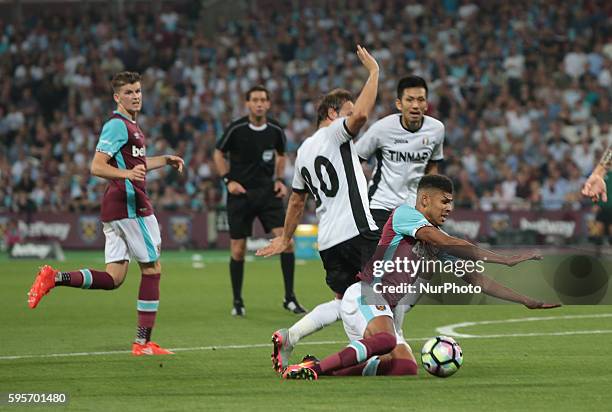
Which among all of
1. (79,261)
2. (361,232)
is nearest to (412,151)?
(361,232)

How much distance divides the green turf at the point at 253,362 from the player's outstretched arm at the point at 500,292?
523mm

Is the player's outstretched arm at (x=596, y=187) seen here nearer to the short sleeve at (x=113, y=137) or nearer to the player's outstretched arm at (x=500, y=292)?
the player's outstretched arm at (x=500, y=292)

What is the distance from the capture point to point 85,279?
9562 mm

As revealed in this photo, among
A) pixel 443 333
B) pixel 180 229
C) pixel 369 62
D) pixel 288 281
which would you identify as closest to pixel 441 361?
pixel 369 62

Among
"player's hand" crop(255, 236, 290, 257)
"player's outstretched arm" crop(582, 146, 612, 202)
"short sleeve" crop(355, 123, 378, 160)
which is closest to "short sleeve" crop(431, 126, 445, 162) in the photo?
"short sleeve" crop(355, 123, 378, 160)

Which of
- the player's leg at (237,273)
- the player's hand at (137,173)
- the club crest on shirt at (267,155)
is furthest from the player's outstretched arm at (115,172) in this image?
the club crest on shirt at (267,155)

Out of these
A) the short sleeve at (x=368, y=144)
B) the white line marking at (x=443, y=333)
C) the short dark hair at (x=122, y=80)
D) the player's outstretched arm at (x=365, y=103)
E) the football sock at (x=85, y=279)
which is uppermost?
the short dark hair at (x=122, y=80)

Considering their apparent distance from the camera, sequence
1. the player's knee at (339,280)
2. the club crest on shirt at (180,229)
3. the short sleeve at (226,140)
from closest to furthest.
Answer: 1. the player's knee at (339,280)
2. the short sleeve at (226,140)
3. the club crest on shirt at (180,229)

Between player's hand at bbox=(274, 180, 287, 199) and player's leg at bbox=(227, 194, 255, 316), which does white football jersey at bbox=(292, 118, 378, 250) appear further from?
player's hand at bbox=(274, 180, 287, 199)

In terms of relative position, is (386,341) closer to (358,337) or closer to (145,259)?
(358,337)

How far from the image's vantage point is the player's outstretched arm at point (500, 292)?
7.29 meters

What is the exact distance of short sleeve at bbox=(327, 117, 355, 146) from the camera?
8.33 m

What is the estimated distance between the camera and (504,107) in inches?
1054

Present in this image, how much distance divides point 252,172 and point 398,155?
356 centimetres
